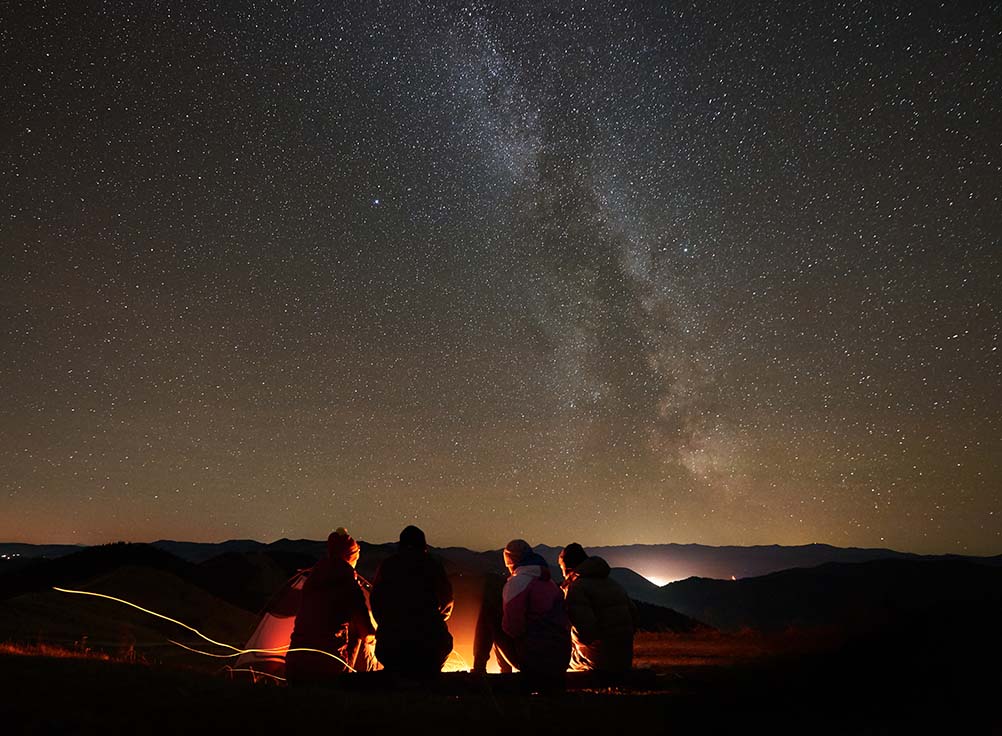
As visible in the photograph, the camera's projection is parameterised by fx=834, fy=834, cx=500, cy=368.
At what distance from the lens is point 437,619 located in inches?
297

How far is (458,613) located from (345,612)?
4763mm

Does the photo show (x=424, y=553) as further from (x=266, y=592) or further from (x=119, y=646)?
(x=266, y=592)

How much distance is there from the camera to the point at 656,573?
4710 inches

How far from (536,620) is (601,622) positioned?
931mm

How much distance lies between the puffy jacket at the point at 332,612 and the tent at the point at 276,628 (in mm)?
2132

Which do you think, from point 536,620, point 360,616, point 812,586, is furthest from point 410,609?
point 812,586

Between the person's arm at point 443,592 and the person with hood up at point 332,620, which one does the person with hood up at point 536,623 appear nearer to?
the person's arm at point 443,592

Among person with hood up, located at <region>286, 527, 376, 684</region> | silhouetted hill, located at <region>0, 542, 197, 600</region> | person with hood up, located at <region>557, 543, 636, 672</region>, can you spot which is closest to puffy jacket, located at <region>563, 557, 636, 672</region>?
person with hood up, located at <region>557, 543, 636, 672</region>

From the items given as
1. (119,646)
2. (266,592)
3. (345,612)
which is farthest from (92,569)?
(345,612)

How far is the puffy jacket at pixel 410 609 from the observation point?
24.2 feet

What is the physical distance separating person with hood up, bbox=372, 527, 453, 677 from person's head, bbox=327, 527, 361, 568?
0.67 meters

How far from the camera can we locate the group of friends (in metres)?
7.45

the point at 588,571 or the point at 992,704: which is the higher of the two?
the point at 588,571

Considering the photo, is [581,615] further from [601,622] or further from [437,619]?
[437,619]
